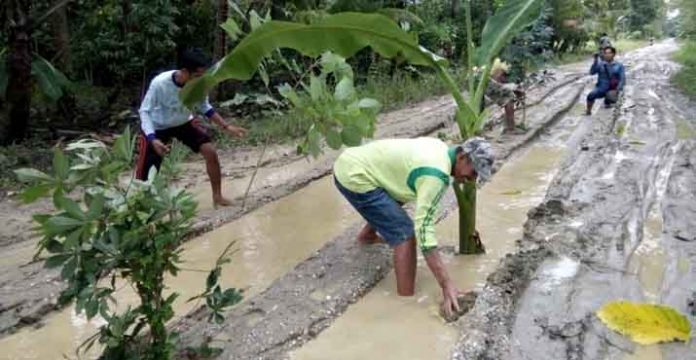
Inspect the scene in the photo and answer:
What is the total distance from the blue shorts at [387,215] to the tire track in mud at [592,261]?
0.61 metres

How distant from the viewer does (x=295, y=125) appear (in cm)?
981

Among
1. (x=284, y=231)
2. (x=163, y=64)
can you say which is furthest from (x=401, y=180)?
(x=163, y=64)

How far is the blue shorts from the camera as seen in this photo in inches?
161

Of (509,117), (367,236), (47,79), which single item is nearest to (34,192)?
(367,236)

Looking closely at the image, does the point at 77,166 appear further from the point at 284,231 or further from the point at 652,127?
the point at 652,127

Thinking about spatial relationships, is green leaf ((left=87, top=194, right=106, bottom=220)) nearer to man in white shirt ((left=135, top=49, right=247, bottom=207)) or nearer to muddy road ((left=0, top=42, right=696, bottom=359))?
muddy road ((left=0, top=42, right=696, bottom=359))

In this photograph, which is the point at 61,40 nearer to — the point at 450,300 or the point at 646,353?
the point at 450,300

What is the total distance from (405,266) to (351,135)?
2.90 feet

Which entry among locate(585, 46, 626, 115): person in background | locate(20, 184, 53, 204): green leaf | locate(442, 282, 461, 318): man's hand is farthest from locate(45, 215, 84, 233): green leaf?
locate(585, 46, 626, 115): person in background

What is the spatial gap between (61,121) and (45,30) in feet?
11.2

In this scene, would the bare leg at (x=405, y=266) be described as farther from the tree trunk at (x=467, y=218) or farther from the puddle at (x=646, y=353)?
the puddle at (x=646, y=353)

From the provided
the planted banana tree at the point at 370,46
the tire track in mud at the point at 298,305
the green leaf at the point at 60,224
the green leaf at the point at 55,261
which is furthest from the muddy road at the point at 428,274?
the green leaf at the point at 60,224

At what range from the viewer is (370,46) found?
4020 mm

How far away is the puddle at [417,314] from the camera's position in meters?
3.52
